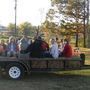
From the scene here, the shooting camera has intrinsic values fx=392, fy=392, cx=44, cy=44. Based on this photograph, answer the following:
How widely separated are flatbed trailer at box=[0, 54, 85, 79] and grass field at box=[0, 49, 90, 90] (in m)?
0.34

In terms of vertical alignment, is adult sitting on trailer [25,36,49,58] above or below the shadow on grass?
above

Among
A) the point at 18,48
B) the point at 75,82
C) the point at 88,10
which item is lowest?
the point at 75,82

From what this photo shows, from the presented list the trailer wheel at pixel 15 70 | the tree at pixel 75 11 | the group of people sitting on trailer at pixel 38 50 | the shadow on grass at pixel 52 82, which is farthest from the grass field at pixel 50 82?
the tree at pixel 75 11

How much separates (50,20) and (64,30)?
271 cm

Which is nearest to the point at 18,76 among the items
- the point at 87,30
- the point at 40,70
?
the point at 40,70

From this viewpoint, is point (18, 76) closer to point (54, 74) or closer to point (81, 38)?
point (54, 74)

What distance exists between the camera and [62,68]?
14570 mm

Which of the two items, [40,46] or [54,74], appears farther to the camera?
[54,74]

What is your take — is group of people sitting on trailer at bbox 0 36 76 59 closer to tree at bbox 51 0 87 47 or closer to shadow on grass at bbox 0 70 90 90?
shadow on grass at bbox 0 70 90 90

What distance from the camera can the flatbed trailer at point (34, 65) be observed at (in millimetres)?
14266

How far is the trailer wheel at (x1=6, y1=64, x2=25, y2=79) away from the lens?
1425cm

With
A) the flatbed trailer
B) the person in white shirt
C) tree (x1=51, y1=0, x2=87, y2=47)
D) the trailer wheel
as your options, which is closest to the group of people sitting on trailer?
the person in white shirt

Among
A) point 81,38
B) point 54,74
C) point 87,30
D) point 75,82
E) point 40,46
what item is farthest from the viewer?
point 81,38

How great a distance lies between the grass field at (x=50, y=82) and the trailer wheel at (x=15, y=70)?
0.80ft
